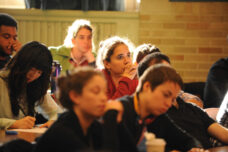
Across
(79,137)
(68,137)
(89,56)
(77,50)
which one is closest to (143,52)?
(89,56)

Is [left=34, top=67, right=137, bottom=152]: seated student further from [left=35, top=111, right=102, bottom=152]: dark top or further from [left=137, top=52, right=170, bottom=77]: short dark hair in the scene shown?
[left=137, top=52, right=170, bottom=77]: short dark hair

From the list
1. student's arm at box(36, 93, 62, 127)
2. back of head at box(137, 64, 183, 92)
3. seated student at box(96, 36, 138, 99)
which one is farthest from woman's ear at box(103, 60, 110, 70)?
back of head at box(137, 64, 183, 92)

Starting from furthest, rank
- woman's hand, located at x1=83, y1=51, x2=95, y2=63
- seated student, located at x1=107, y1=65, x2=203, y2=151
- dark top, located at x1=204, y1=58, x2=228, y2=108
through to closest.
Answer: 1. dark top, located at x1=204, y1=58, x2=228, y2=108
2. woman's hand, located at x1=83, y1=51, x2=95, y2=63
3. seated student, located at x1=107, y1=65, x2=203, y2=151

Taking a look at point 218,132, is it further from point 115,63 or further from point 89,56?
point 89,56

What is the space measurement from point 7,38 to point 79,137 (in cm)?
165

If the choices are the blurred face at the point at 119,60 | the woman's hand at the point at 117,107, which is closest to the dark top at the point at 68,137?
the woman's hand at the point at 117,107

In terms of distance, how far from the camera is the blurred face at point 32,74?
2402mm

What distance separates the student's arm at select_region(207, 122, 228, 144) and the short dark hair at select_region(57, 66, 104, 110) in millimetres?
957

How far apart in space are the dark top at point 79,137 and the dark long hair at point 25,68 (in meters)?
0.95

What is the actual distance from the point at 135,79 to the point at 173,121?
0.58m

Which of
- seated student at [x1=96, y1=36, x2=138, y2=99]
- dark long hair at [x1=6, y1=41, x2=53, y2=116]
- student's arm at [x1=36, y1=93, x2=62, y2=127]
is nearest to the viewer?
dark long hair at [x1=6, y1=41, x2=53, y2=116]

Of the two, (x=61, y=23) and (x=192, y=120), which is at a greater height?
(x=61, y=23)

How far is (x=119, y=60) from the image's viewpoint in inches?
113

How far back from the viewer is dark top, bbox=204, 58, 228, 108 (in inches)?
158
